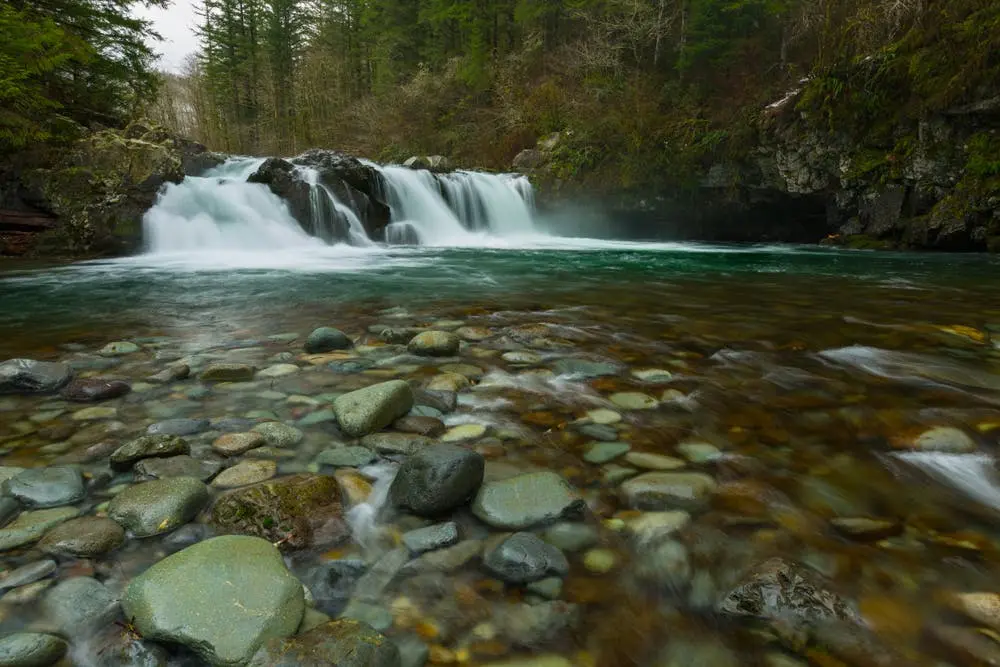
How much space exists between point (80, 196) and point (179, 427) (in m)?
10.6

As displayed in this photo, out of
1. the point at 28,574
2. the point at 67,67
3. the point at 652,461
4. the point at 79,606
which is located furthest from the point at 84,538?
the point at 67,67

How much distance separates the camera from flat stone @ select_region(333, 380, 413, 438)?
2599mm

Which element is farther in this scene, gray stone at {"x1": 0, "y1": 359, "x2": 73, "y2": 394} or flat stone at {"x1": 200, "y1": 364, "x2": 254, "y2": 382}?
flat stone at {"x1": 200, "y1": 364, "x2": 254, "y2": 382}

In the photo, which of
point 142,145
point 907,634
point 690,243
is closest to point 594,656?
point 907,634

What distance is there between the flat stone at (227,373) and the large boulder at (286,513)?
1.54 m

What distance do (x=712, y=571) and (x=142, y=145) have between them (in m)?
13.8

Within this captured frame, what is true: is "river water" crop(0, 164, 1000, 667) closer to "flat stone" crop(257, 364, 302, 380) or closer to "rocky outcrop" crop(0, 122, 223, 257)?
"flat stone" crop(257, 364, 302, 380)

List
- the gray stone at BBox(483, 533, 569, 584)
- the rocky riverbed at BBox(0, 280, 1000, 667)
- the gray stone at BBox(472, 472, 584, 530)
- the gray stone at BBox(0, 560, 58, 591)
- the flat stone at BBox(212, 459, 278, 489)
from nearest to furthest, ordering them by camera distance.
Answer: the rocky riverbed at BBox(0, 280, 1000, 667), the gray stone at BBox(0, 560, 58, 591), the gray stone at BBox(483, 533, 569, 584), the gray stone at BBox(472, 472, 584, 530), the flat stone at BBox(212, 459, 278, 489)

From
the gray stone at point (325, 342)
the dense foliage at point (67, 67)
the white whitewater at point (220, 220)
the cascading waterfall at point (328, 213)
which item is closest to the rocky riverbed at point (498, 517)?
the gray stone at point (325, 342)

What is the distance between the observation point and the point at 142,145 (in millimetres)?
11469

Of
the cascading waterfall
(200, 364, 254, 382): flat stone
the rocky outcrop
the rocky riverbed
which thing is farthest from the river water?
the cascading waterfall

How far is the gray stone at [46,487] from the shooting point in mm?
1967

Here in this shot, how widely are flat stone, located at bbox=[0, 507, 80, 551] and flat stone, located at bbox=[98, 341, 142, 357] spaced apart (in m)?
2.38

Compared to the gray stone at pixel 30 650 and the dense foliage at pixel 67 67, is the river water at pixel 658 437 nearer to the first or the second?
the gray stone at pixel 30 650
